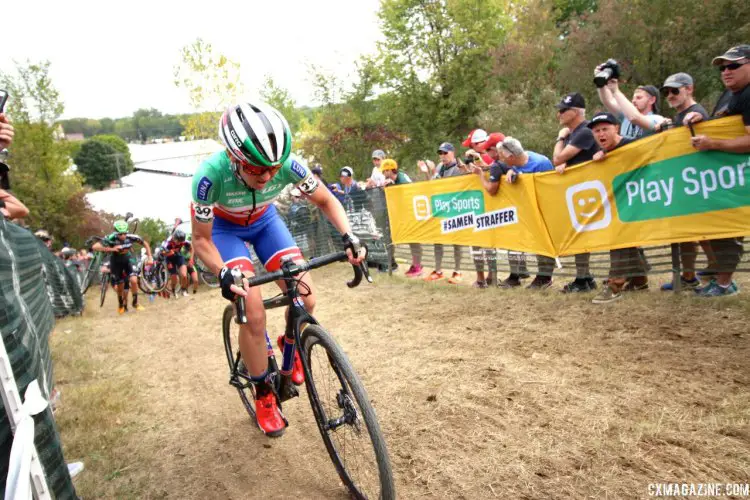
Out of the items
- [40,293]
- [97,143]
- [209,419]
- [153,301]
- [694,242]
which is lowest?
[153,301]

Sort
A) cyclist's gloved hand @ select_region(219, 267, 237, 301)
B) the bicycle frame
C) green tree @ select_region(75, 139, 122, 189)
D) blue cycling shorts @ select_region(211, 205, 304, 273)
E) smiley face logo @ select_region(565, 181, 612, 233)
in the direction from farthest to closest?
green tree @ select_region(75, 139, 122, 189) < smiley face logo @ select_region(565, 181, 612, 233) < blue cycling shorts @ select_region(211, 205, 304, 273) < the bicycle frame < cyclist's gloved hand @ select_region(219, 267, 237, 301)

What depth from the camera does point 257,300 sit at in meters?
3.59

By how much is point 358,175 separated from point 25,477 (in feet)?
79.3

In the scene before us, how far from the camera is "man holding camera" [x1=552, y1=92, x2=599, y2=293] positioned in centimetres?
622

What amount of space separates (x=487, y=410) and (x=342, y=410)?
130 cm

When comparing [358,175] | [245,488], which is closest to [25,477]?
[245,488]

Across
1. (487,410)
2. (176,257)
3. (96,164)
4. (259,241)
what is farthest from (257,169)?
(96,164)

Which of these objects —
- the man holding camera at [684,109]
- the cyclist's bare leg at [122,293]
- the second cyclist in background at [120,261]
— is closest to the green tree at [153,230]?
the second cyclist in background at [120,261]

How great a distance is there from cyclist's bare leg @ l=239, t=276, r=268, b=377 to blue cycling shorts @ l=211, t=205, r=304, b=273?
1.24ft

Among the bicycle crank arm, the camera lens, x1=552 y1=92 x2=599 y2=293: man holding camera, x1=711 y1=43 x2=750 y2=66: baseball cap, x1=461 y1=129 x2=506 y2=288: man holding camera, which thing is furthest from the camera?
x1=461 y1=129 x2=506 y2=288: man holding camera

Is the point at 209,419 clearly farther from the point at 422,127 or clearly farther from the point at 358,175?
the point at 422,127

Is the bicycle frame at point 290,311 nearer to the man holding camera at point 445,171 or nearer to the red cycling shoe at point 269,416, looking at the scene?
the red cycling shoe at point 269,416

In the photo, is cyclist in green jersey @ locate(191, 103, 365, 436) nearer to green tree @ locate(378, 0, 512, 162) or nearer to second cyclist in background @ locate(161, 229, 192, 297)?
second cyclist in background @ locate(161, 229, 192, 297)

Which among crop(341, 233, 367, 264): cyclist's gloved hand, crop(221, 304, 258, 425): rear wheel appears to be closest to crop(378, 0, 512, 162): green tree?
crop(221, 304, 258, 425): rear wheel
